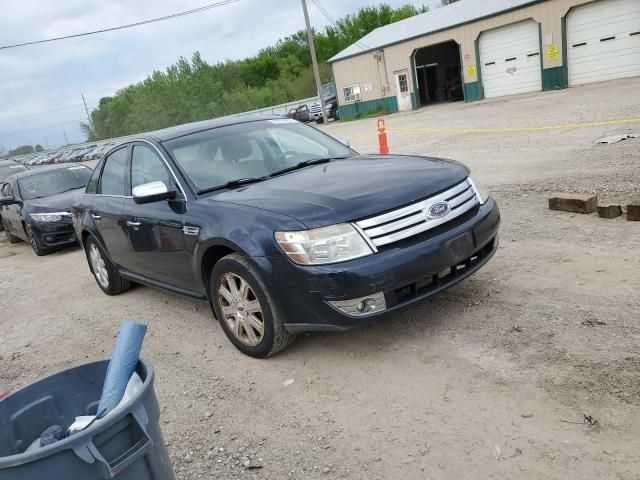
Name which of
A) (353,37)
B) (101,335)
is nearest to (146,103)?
(353,37)

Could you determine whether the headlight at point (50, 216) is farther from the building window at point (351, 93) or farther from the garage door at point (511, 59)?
the building window at point (351, 93)

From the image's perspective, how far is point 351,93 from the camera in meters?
34.3

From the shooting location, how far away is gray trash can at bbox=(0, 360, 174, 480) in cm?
179

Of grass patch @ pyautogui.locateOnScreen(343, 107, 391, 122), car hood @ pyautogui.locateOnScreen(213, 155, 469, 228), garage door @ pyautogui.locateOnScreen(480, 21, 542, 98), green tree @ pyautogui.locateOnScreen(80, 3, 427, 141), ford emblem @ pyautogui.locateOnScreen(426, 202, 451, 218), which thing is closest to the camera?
car hood @ pyautogui.locateOnScreen(213, 155, 469, 228)

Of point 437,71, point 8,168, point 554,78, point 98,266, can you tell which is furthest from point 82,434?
point 437,71

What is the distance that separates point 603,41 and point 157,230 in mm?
22263

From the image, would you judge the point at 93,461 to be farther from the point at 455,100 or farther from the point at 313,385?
the point at 455,100

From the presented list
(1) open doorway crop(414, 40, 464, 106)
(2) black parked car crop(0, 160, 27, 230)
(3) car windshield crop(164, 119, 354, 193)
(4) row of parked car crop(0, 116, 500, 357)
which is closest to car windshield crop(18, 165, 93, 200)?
(2) black parked car crop(0, 160, 27, 230)

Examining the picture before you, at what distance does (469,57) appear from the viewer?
26.4m

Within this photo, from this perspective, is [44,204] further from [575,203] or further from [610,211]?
[610,211]

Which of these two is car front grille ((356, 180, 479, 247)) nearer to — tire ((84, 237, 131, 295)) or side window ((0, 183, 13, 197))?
tire ((84, 237, 131, 295))

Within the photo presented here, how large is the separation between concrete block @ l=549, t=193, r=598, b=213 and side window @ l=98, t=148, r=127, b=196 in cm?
454

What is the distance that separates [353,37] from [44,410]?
6647 cm

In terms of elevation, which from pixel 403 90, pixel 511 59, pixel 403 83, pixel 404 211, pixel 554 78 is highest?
pixel 511 59
